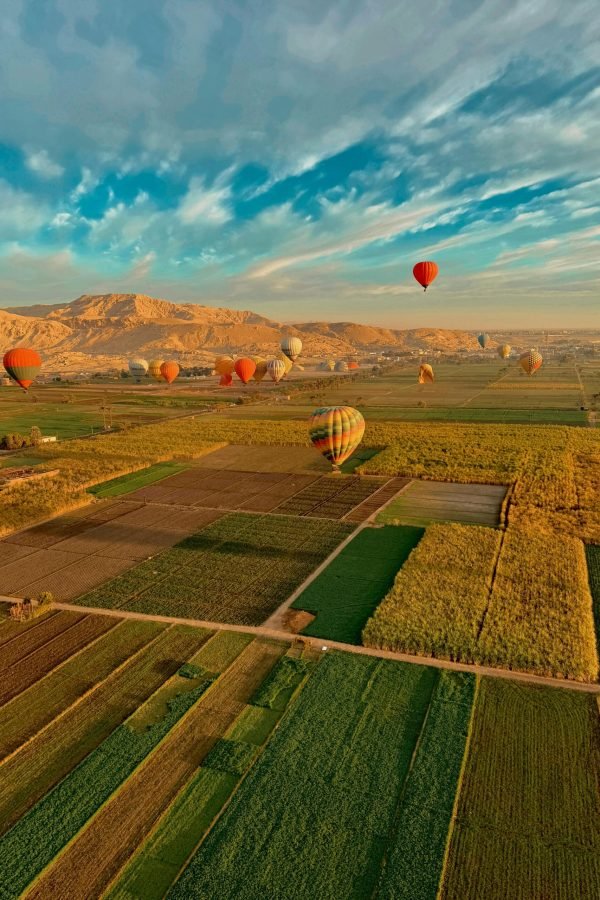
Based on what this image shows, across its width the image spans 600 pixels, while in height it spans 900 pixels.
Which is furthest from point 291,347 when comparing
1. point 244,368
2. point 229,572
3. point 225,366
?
point 229,572

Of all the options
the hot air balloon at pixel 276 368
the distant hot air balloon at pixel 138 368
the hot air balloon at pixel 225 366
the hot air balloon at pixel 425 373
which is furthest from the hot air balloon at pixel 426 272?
the distant hot air balloon at pixel 138 368

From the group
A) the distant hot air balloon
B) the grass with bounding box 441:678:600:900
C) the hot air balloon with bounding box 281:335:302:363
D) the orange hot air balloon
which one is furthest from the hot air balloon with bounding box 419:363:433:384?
the grass with bounding box 441:678:600:900

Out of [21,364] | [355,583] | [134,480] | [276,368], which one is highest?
[21,364]

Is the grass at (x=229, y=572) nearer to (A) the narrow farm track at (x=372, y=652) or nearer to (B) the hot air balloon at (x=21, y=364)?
(A) the narrow farm track at (x=372, y=652)

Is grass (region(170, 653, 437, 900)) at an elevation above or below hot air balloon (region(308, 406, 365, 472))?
below

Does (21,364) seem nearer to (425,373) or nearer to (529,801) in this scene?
(529,801)

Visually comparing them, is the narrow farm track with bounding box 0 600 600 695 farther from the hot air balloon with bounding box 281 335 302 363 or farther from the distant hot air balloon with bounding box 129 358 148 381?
the distant hot air balloon with bounding box 129 358 148 381
